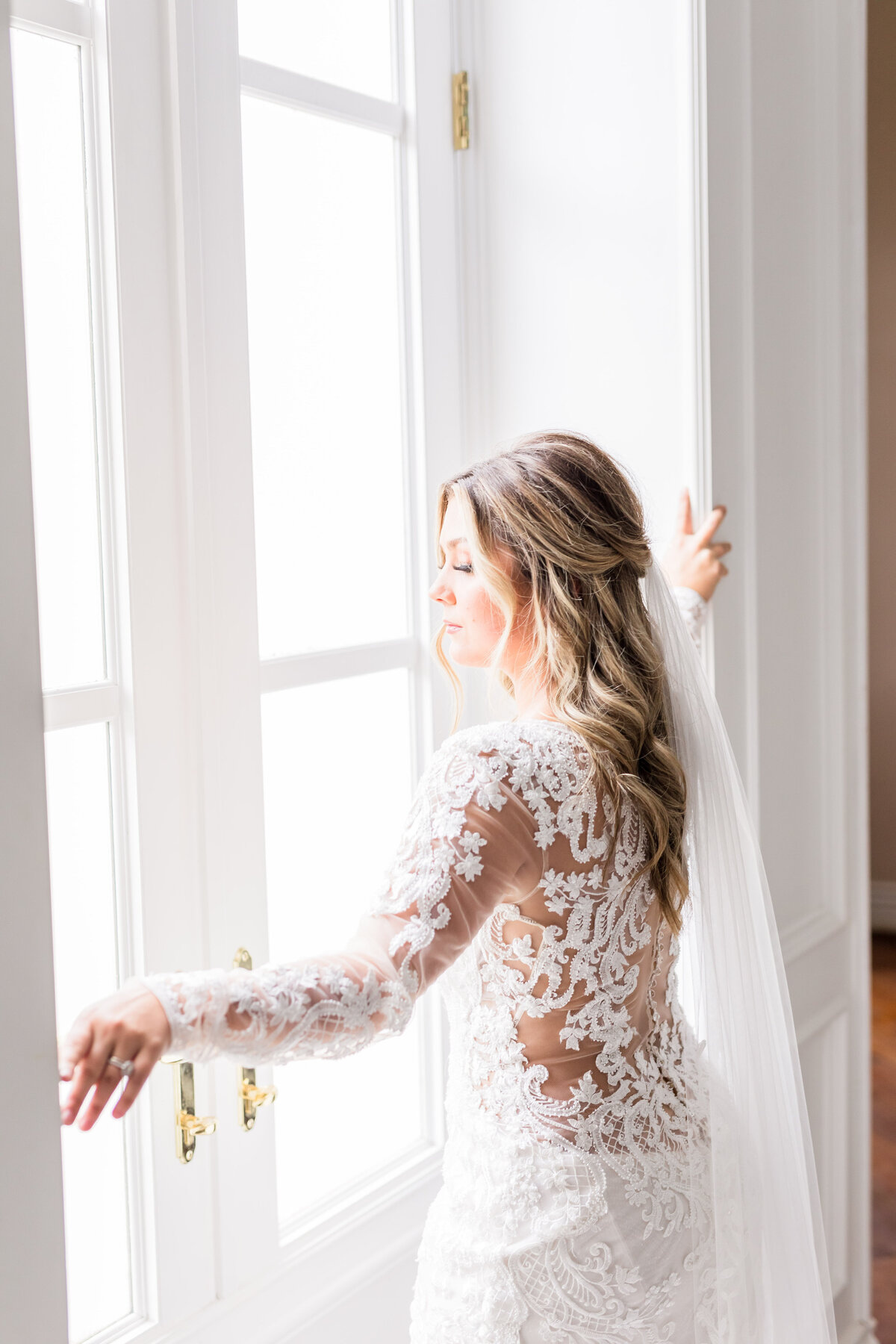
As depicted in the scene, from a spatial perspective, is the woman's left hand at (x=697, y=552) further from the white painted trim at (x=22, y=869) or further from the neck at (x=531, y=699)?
the white painted trim at (x=22, y=869)

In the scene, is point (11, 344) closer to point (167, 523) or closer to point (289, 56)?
point (167, 523)

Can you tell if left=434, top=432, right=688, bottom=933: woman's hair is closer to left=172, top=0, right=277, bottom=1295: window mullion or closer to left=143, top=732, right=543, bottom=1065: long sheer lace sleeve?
left=143, top=732, right=543, bottom=1065: long sheer lace sleeve

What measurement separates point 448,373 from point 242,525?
589 millimetres

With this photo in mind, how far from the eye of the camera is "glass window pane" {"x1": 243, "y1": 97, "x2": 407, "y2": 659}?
1.65 meters

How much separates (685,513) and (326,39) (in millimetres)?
872

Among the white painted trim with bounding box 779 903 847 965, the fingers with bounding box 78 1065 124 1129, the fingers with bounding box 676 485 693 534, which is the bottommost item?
the white painted trim with bounding box 779 903 847 965

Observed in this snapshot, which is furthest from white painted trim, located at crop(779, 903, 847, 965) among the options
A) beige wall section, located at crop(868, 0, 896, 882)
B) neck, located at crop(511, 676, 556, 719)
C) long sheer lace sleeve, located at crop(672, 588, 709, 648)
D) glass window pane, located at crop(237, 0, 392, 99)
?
beige wall section, located at crop(868, 0, 896, 882)

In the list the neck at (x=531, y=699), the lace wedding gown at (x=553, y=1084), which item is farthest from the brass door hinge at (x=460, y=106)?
the lace wedding gown at (x=553, y=1084)

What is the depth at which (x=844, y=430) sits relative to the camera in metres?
2.37

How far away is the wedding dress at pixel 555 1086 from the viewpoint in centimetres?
122

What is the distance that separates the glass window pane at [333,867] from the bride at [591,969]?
36cm

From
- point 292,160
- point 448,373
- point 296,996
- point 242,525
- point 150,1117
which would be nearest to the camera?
point 296,996

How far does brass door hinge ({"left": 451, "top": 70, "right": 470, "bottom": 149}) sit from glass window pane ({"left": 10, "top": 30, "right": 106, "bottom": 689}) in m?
0.79

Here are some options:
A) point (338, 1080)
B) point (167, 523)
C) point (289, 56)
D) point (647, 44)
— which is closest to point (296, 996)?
point (167, 523)
